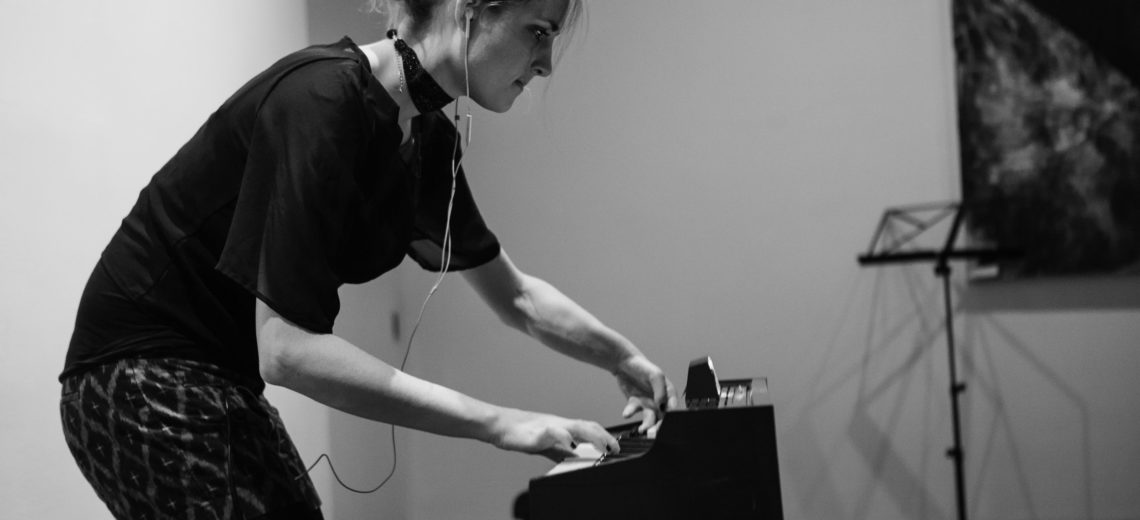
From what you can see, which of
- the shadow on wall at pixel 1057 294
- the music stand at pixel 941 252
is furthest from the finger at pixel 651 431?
the shadow on wall at pixel 1057 294

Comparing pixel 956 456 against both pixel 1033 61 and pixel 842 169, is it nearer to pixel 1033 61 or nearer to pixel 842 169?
pixel 842 169

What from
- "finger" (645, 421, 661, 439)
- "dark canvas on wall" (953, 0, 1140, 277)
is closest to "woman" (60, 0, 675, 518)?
"finger" (645, 421, 661, 439)

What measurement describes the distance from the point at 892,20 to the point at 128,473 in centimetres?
254

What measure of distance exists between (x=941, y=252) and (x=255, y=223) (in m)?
2.25

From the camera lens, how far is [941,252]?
2.79 m

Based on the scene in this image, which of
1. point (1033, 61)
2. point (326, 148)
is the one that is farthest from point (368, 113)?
point (1033, 61)

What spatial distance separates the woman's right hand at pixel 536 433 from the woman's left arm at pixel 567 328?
1.34 feet

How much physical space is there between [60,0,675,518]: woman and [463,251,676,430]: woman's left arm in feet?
1.09

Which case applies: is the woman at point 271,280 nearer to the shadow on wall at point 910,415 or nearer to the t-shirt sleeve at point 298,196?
the t-shirt sleeve at point 298,196

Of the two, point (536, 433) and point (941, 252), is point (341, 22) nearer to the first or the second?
point (941, 252)

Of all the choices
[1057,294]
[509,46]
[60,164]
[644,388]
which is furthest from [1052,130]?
[60,164]

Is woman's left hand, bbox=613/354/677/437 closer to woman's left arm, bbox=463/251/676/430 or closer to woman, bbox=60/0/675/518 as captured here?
woman's left arm, bbox=463/251/676/430

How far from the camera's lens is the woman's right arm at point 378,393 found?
3.27 feet

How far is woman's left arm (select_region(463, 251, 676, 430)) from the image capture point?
5.02ft
